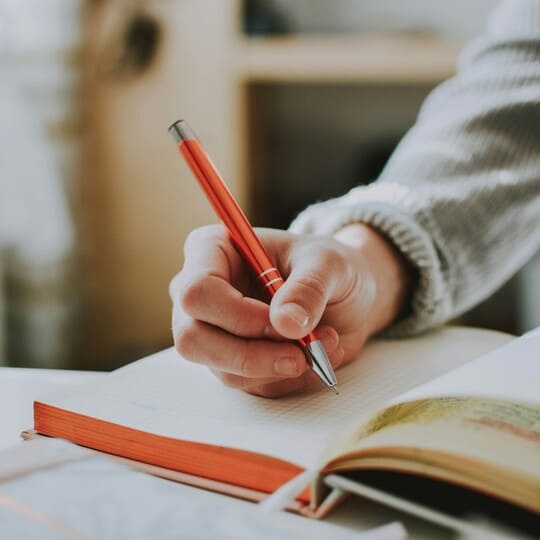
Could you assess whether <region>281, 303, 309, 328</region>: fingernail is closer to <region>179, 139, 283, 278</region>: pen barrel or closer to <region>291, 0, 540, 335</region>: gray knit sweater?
<region>179, 139, 283, 278</region>: pen barrel

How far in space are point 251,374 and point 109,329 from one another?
1506 millimetres

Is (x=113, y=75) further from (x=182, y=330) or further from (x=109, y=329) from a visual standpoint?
(x=182, y=330)

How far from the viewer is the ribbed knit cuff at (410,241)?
648 millimetres

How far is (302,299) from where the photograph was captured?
1.53 ft

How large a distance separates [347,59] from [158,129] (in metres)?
0.46

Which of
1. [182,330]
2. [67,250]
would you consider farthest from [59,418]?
[67,250]

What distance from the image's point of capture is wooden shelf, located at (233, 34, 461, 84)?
1629 millimetres

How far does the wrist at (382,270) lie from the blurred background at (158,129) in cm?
102

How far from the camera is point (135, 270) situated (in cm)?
190

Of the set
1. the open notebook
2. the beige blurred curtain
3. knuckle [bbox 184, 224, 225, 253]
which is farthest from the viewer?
the beige blurred curtain

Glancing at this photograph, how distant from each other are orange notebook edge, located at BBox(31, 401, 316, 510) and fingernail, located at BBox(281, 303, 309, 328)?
86 mm

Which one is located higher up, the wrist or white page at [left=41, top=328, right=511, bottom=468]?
the wrist

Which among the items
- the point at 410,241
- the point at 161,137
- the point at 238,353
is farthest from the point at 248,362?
the point at 161,137

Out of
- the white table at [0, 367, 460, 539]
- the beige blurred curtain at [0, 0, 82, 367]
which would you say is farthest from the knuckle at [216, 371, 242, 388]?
the beige blurred curtain at [0, 0, 82, 367]
